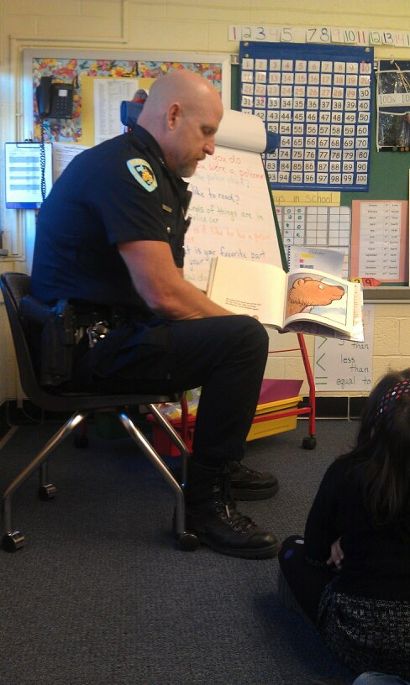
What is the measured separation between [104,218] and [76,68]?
1688mm

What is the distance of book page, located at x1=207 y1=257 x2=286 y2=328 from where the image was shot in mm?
1991

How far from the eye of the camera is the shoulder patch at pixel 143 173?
60.4 inches

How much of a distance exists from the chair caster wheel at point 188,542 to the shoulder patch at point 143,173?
33.9 inches

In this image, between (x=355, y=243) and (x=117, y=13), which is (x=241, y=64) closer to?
(x=117, y=13)

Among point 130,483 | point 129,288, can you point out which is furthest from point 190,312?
point 130,483

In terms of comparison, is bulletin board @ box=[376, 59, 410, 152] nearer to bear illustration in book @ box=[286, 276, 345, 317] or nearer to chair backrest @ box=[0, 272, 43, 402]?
bear illustration in book @ box=[286, 276, 345, 317]

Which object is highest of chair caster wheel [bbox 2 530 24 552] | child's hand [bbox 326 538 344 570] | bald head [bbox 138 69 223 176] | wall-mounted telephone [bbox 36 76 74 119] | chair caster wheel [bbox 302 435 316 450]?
wall-mounted telephone [bbox 36 76 74 119]

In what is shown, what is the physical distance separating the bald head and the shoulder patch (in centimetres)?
14

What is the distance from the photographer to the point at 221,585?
145 cm

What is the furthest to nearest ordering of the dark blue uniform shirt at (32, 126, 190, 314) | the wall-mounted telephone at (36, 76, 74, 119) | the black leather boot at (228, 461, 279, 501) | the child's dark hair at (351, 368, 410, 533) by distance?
the wall-mounted telephone at (36, 76, 74, 119) < the black leather boot at (228, 461, 279, 501) < the dark blue uniform shirt at (32, 126, 190, 314) < the child's dark hair at (351, 368, 410, 533)

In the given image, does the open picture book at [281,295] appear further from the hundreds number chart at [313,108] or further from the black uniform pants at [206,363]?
the hundreds number chart at [313,108]

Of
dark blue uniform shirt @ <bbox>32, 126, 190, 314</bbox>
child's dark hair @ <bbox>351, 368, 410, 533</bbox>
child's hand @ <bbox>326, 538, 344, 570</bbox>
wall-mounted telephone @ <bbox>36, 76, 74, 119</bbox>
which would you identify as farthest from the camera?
wall-mounted telephone @ <bbox>36, 76, 74, 119</bbox>

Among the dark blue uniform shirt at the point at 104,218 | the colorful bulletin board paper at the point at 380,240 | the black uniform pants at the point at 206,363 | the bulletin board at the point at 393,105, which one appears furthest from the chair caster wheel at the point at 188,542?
the bulletin board at the point at 393,105

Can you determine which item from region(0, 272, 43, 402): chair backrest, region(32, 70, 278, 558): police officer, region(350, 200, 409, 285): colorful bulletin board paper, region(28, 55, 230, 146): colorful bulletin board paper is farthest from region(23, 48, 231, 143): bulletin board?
region(0, 272, 43, 402): chair backrest
